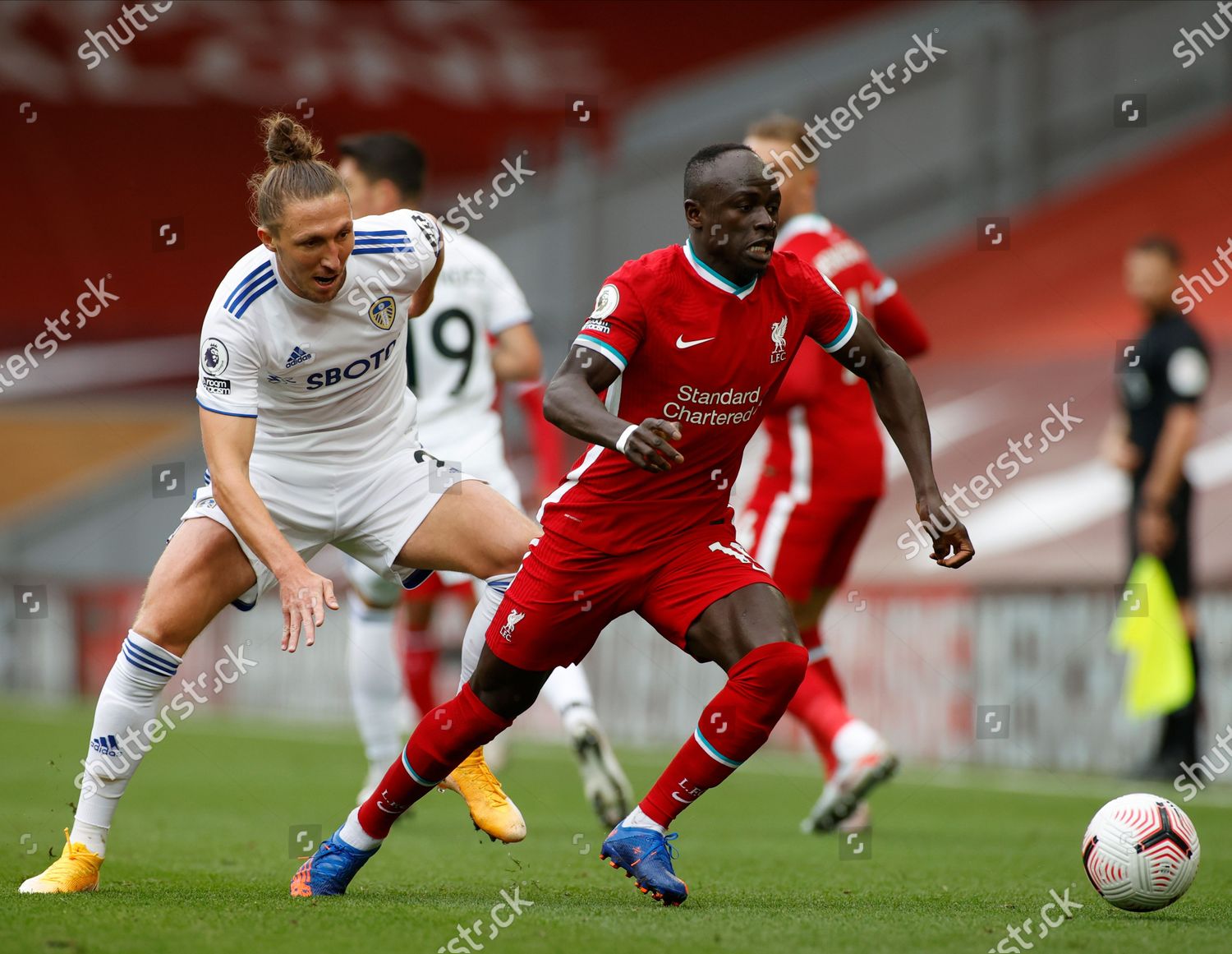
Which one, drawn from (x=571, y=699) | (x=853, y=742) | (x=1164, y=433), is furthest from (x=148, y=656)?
(x=1164, y=433)

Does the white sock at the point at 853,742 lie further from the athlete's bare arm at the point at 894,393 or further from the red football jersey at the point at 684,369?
the red football jersey at the point at 684,369

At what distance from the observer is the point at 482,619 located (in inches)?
218

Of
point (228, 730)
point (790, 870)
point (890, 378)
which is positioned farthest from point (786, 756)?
point (890, 378)

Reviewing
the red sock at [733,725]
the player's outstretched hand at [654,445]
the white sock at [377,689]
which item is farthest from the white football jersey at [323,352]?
the white sock at [377,689]

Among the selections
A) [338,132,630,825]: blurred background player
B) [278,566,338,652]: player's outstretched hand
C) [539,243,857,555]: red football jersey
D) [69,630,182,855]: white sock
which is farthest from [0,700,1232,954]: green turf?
[539,243,857,555]: red football jersey

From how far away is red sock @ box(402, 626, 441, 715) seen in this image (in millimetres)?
8438

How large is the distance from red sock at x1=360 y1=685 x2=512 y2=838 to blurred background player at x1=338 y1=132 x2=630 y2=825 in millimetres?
2448

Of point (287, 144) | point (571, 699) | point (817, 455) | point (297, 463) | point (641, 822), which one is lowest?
point (571, 699)

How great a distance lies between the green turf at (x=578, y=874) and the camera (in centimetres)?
427

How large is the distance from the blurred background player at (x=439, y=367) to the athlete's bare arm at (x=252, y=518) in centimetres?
242

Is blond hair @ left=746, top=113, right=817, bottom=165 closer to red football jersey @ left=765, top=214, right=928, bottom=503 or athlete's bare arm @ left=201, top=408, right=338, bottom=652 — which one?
red football jersey @ left=765, top=214, right=928, bottom=503

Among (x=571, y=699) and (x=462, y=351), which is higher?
(x=462, y=351)

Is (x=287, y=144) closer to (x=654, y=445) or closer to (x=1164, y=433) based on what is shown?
(x=654, y=445)

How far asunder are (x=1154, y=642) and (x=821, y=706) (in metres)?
3.14
